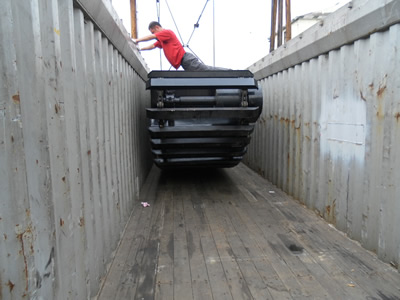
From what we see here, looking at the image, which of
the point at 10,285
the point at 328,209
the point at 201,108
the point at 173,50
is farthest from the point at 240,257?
the point at 173,50

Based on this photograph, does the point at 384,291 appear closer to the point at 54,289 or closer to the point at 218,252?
the point at 218,252

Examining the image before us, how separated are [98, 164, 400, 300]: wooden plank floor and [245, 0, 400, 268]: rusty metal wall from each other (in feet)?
0.93

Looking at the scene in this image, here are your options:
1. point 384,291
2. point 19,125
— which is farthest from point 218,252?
point 19,125

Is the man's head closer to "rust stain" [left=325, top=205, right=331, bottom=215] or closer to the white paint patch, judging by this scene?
the white paint patch

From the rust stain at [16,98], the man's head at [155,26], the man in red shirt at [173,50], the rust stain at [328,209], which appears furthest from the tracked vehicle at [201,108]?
the rust stain at [16,98]

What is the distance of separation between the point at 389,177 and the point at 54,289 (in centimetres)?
263

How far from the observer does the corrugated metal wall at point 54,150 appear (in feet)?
3.69

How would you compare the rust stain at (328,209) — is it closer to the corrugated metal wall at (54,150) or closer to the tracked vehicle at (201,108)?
the tracked vehicle at (201,108)

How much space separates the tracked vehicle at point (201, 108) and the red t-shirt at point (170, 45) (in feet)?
4.50

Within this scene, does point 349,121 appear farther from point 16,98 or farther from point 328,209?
point 16,98

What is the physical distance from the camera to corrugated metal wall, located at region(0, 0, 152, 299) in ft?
3.69

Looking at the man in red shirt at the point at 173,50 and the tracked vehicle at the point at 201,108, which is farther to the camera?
the man in red shirt at the point at 173,50

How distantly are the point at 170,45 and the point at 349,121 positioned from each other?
348 cm

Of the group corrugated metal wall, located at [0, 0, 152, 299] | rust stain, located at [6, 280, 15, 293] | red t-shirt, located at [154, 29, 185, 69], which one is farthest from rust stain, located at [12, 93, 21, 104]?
red t-shirt, located at [154, 29, 185, 69]
